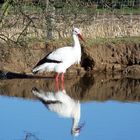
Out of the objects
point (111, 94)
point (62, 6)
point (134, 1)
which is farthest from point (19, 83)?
point (134, 1)

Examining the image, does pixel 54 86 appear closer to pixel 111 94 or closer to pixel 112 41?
pixel 111 94

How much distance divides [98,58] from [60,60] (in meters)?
2.44

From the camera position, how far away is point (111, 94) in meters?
19.5

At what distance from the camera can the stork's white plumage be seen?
21.5 meters

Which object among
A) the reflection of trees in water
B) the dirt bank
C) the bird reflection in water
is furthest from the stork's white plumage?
the bird reflection in water

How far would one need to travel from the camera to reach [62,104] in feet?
57.5

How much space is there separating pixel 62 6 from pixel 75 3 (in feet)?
1.81

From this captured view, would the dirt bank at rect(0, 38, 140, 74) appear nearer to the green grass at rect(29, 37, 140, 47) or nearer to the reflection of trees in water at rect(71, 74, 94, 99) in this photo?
the green grass at rect(29, 37, 140, 47)

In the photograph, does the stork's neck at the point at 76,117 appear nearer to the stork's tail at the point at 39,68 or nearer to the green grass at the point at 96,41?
the stork's tail at the point at 39,68

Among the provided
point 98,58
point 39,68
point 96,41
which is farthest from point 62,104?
point 96,41

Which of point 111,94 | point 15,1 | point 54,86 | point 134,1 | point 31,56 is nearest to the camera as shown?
point 15,1

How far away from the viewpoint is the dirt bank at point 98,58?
23.0 metres

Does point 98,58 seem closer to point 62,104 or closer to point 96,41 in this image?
point 96,41

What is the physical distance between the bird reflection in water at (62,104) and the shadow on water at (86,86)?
0.79 ft
